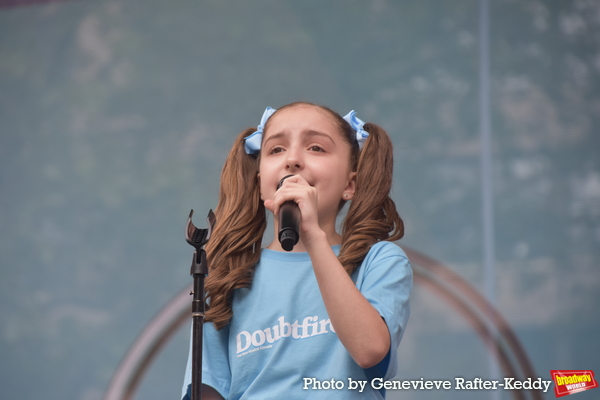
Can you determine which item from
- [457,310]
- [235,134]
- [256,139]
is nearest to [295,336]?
[256,139]

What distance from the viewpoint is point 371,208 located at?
136cm

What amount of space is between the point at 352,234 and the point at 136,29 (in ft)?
6.03

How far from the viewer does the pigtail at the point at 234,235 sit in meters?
1.29

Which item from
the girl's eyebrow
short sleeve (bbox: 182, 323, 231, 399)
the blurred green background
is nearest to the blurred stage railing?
the blurred green background

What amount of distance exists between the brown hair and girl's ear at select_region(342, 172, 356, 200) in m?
0.02

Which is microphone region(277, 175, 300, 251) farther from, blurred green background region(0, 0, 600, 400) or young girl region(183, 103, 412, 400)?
blurred green background region(0, 0, 600, 400)

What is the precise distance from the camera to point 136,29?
2.76 m

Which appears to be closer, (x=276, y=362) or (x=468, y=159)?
(x=276, y=362)

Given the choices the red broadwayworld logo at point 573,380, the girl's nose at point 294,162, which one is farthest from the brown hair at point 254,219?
the red broadwayworld logo at point 573,380

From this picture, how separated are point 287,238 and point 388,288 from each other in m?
0.26

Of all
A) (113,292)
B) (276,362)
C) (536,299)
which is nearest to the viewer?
(276,362)

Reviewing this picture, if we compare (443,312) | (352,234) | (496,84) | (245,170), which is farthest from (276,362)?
(496,84)

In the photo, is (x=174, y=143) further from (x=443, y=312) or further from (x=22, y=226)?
(x=443, y=312)

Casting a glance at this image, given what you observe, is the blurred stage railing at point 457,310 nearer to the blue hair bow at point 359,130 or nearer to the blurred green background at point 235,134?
the blurred green background at point 235,134
